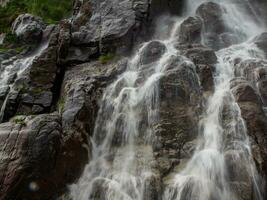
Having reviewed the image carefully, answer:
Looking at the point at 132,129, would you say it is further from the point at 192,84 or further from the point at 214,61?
the point at 214,61

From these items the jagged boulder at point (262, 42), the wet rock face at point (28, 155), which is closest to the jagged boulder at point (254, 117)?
the jagged boulder at point (262, 42)

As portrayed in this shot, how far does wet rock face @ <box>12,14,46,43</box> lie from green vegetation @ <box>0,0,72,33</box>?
2417 mm

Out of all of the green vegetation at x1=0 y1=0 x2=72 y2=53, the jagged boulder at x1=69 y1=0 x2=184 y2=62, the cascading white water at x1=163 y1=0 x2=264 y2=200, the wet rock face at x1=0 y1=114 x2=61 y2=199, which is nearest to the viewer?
the cascading white water at x1=163 y1=0 x2=264 y2=200

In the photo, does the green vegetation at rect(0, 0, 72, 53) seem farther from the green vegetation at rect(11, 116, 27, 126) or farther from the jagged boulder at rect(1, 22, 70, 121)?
the green vegetation at rect(11, 116, 27, 126)

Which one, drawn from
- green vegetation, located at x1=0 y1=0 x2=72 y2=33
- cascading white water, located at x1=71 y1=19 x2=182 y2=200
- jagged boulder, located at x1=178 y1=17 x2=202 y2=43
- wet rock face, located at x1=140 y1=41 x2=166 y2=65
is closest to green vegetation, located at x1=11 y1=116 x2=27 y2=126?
cascading white water, located at x1=71 y1=19 x2=182 y2=200

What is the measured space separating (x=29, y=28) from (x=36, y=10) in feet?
18.7

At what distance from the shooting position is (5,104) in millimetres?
17078

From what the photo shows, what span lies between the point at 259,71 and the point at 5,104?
12.1m

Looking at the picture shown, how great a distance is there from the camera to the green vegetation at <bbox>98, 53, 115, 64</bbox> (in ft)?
63.3

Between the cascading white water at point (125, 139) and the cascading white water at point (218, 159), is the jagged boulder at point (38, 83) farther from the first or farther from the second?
the cascading white water at point (218, 159)

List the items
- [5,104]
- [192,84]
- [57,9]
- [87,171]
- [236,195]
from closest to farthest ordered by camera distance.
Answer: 1. [236,195]
2. [87,171]
3. [192,84]
4. [5,104]
5. [57,9]

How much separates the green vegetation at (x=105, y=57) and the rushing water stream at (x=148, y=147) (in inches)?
78.4

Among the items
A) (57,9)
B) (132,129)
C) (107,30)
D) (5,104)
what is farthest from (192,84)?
(57,9)

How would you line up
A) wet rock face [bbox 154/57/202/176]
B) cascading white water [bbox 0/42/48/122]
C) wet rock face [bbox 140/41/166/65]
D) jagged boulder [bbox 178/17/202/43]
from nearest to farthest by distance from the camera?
wet rock face [bbox 154/57/202/176], wet rock face [bbox 140/41/166/65], cascading white water [bbox 0/42/48/122], jagged boulder [bbox 178/17/202/43]
